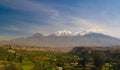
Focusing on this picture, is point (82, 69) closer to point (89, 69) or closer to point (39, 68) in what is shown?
point (89, 69)

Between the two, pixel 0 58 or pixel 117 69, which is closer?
pixel 117 69

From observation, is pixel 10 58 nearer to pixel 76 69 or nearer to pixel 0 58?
pixel 0 58

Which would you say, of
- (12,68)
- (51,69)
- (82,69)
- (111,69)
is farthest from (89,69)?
(12,68)

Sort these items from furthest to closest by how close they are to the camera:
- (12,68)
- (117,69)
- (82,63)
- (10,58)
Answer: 1. (10,58)
2. (82,63)
3. (117,69)
4. (12,68)

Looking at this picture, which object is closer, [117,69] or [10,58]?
[117,69]

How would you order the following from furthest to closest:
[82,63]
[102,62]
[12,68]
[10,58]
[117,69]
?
[10,58], [82,63], [102,62], [117,69], [12,68]

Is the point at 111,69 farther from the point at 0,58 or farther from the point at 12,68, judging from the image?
the point at 0,58

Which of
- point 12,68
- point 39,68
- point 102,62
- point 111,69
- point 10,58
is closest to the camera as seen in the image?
point 12,68

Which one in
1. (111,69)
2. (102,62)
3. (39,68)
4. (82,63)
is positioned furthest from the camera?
(82,63)

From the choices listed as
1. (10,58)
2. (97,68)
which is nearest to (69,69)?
(97,68)

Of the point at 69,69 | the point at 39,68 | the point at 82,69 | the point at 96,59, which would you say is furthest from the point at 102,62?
the point at 39,68
